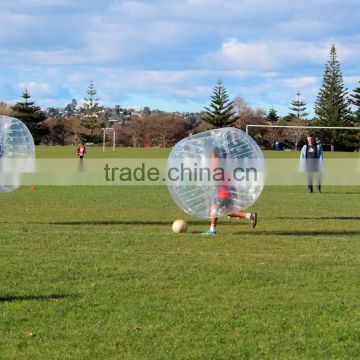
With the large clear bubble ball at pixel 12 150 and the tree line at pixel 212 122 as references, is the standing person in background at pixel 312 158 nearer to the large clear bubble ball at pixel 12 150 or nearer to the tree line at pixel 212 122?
the large clear bubble ball at pixel 12 150

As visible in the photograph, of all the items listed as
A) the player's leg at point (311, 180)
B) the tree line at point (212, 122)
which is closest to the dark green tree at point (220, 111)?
the tree line at point (212, 122)

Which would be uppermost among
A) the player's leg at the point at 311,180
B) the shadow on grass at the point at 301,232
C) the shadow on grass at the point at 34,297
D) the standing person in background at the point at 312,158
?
the standing person in background at the point at 312,158

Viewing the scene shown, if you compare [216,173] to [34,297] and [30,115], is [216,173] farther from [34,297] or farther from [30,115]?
[30,115]

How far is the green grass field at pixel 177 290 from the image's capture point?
622cm

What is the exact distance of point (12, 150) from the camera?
13211 millimetres

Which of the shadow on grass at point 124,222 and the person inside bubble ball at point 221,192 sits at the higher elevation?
the person inside bubble ball at point 221,192

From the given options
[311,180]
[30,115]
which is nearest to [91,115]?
[30,115]

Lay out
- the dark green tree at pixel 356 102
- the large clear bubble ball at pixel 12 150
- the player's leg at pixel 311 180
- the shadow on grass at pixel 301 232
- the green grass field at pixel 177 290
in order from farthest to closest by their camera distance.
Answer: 1. the dark green tree at pixel 356 102
2. the player's leg at pixel 311 180
3. the shadow on grass at pixel 301 232
4. the large clear bubble ball at pixel 12 150
5. the green grass field at pixel 177 290

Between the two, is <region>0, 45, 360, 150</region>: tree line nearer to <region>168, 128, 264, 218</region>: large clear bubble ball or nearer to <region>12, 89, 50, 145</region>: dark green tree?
<region>12, 89, 50, 145</region>: dark green tree

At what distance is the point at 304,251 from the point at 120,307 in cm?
453

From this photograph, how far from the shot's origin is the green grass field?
622 cm

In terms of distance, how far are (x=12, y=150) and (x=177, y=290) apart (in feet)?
20.1

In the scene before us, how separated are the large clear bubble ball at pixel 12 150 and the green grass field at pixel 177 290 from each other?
3.20ft

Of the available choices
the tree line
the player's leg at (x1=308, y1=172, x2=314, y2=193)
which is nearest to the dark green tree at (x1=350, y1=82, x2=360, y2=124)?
the tree line
